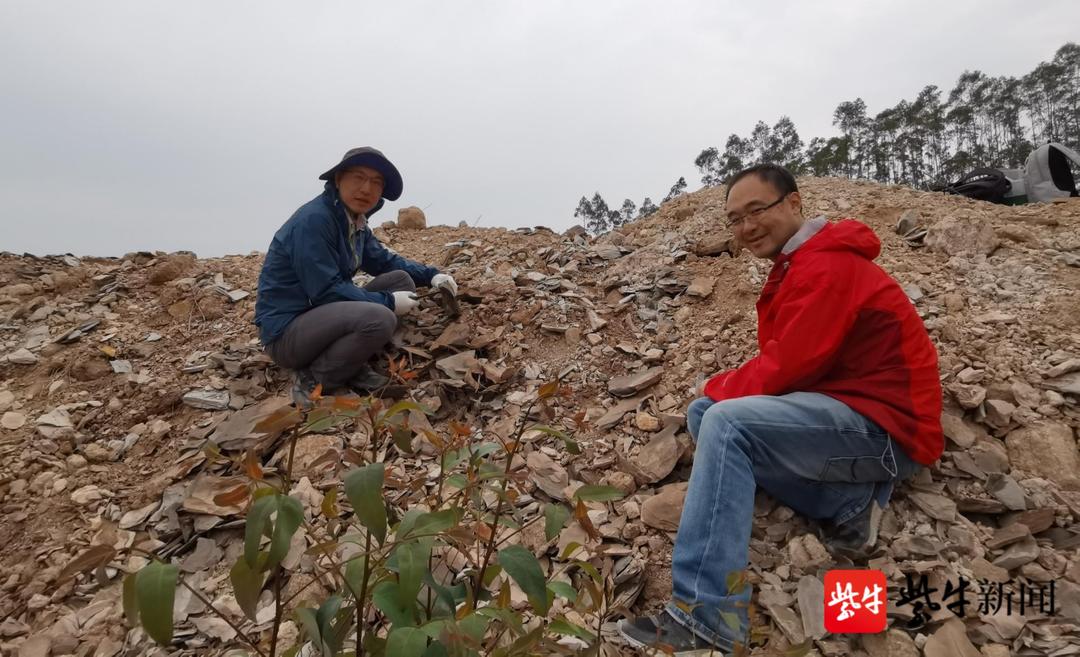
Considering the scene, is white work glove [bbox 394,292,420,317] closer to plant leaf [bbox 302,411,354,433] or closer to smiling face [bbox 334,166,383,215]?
smiling face [bbox 334,166,383,215]

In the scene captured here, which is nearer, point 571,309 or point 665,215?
point 571,309

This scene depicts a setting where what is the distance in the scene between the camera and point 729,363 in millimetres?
3600

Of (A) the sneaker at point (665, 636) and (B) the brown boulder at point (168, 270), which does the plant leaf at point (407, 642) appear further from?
(B) the brown boulder at point (168, 270)

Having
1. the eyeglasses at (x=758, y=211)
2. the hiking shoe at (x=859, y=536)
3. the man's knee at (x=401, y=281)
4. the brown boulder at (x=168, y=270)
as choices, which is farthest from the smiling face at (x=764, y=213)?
the brown boulder at (x=168, y=270)

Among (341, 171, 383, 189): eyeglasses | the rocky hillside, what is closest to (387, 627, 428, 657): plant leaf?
the rocky hillside

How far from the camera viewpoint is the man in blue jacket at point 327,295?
3.63 m

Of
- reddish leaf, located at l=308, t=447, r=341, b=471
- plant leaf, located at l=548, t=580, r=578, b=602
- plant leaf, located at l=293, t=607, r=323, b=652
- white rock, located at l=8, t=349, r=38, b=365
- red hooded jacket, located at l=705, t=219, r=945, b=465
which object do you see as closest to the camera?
plant leaf, located at l=293, t=607, r=323, b=652

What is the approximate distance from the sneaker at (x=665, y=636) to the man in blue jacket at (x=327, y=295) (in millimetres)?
2390

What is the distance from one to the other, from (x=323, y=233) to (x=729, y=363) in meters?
2.87

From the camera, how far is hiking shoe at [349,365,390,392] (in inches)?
151

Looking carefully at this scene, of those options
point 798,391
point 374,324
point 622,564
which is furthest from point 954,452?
point 374,324

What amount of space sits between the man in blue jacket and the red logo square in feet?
9.45

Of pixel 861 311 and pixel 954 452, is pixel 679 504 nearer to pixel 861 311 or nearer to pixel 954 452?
pixel 861 311

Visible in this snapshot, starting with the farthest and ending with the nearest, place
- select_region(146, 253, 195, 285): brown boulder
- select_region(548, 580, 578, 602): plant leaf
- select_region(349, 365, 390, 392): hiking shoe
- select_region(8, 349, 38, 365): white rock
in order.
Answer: select_region(146, 253, 195, 285): brown boulder
select_region(8, 349, 38, 365): white rock
select_region(349, 365, 390, 392): hiking shoe
select_region(548, 580, 578, 602): plant leaf
